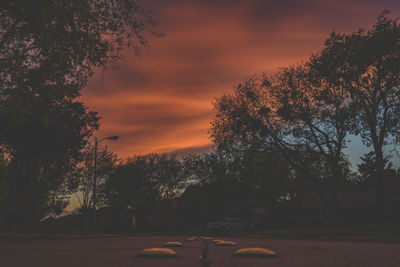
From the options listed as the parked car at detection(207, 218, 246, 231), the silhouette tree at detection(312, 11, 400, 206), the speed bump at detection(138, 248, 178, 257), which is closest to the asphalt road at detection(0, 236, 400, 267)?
the speed bump at detection(138, 248, 178, 257)

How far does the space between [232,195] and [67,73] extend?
4959cm

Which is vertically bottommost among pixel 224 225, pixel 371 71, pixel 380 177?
Result: pixel 224 225

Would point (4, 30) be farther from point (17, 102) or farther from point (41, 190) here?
point (41, 190)

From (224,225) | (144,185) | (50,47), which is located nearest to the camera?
(50,47)

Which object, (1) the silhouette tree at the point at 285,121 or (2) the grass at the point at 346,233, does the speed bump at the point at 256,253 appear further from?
(1) the silhouette tree at the point at 285,121

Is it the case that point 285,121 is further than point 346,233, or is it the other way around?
point 285,121

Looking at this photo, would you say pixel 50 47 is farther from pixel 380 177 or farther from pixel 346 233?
pixel 380 177

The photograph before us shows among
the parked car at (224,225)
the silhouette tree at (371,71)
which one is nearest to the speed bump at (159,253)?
the silhouette tree at (371,71)

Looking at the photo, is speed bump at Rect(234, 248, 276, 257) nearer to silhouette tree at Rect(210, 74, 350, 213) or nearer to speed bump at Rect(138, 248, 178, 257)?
speed bump at Rect(138, 248, 178, 257)

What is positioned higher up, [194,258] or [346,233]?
[194,258]

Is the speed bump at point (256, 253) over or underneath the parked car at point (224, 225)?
over

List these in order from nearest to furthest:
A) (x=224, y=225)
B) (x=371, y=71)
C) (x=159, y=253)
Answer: (x=159, y=253) → (x=371, y=71) → (x=224, y=225)

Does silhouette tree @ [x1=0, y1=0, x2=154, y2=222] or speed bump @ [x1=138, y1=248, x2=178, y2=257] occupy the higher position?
silhouette tree @ [x1=0, y1=0, x2=154, y2=222]

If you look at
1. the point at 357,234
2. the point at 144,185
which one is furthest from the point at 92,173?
the point at 357,234
